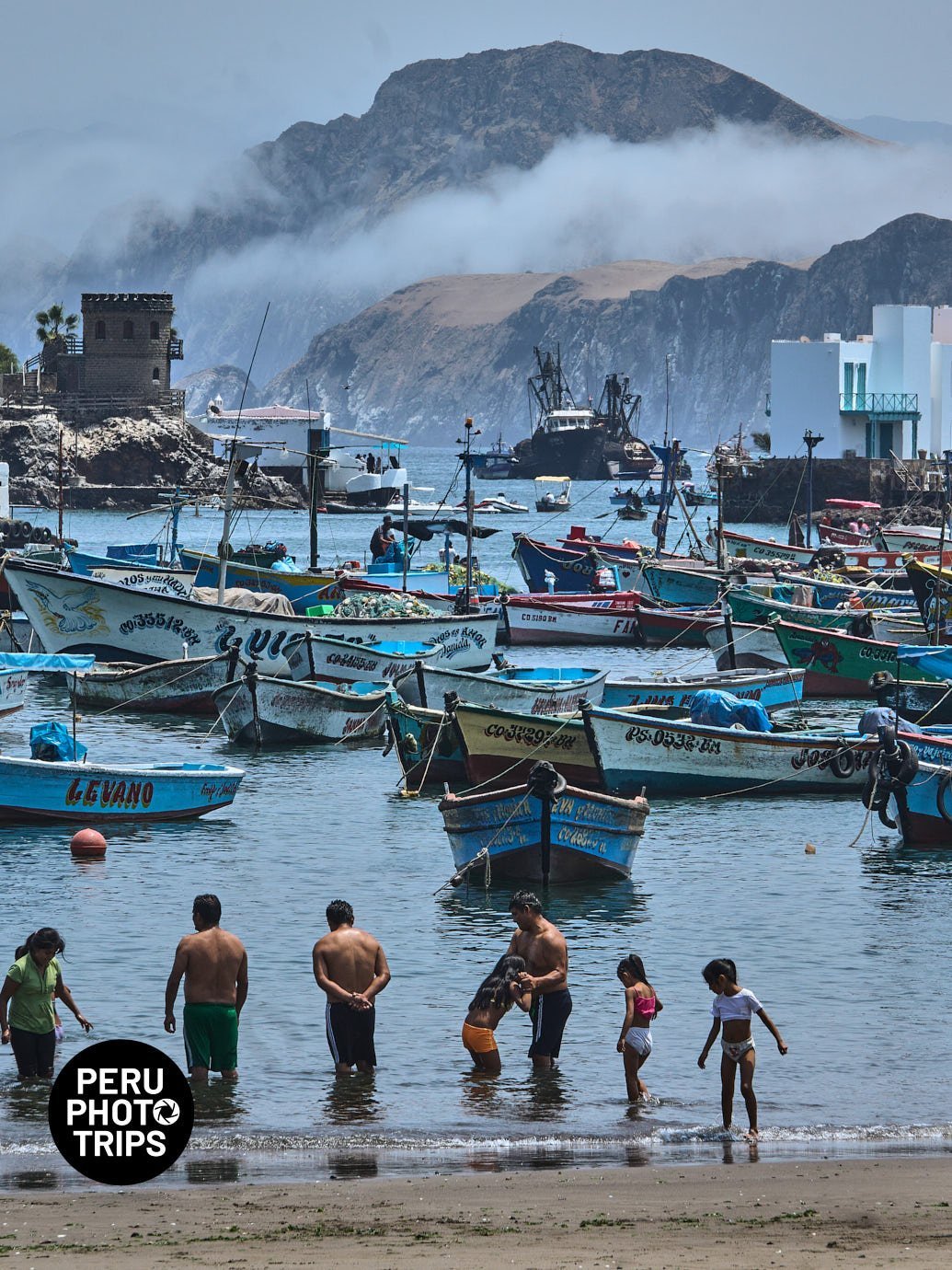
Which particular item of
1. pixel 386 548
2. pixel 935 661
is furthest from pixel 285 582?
pixel 935 661

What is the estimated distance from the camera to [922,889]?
85.4 ft

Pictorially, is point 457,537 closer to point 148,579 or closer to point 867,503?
point 867,503

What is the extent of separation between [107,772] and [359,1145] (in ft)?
46.3

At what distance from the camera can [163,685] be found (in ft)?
137

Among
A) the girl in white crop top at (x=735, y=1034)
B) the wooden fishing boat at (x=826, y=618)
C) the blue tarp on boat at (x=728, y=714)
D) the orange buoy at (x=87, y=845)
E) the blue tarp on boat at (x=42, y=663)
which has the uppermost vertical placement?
the wooden fishing boat at (x=826, y=618)

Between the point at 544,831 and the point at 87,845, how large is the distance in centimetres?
705

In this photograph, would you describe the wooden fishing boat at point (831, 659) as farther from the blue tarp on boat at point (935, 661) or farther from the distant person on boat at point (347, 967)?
the distant person on boat at point (347, 967)

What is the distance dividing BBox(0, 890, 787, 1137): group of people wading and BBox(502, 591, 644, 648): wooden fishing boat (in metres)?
42.2

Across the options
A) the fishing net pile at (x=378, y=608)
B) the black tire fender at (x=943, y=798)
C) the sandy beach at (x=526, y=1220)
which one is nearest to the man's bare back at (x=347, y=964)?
the sandy beach at (x=526, y=1220)

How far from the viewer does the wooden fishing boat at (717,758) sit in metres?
31.0

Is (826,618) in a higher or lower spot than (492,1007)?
higher

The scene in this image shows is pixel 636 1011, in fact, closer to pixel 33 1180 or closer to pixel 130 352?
pixel 33 1180

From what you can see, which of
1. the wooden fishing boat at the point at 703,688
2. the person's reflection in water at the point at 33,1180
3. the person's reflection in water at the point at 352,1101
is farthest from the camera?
the wooden fishing boat at the point at 703,688

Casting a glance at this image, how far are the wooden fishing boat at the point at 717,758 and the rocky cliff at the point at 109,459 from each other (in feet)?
421
